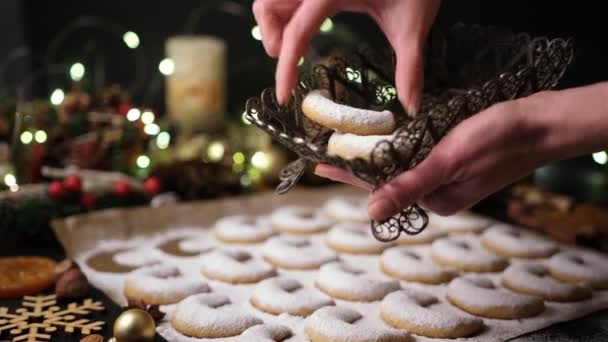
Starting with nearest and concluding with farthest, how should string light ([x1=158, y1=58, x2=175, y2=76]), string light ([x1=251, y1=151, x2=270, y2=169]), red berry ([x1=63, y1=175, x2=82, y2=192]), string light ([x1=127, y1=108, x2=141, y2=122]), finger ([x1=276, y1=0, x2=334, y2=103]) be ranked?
finger ([x1=276, y1=0, x2=334, y2=103])
red berry ([x1=63, y1=175, x2=82, y2=192])
string light ([x1=127, y1=108, x2=141, y2=122])
string light ([x1=251, y1=151, x2=270, y2=169])
string light ([x1=158, y1=58, x2=175, y2=76])

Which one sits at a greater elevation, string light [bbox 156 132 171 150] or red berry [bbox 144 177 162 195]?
string light [bbox 156 132 171 150]

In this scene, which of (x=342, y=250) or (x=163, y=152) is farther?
(x=163, y=152)

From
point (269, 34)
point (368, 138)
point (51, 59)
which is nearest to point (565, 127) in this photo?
point (368, 138)

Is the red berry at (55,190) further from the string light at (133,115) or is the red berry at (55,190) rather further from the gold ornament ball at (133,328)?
the gold ornament ball at (133,328)

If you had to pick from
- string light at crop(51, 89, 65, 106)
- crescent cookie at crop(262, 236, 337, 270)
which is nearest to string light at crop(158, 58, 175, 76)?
string light at crop(51, 89, 65, 106)

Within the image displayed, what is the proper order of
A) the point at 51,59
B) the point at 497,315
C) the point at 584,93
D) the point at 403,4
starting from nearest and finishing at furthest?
the point at 584,93, the point at 403,4, the point at 497,315, the point at 51,59

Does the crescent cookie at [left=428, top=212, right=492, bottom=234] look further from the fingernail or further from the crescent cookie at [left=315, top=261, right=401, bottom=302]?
the fingernail

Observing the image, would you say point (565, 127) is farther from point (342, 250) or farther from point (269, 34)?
point (342, 250)
